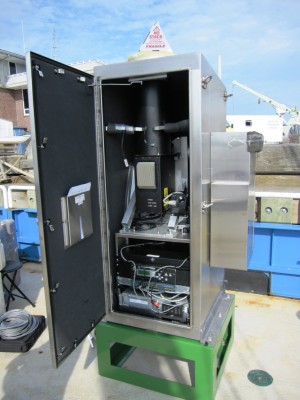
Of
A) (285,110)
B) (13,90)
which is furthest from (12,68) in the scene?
(285,110)

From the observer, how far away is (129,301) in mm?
2064

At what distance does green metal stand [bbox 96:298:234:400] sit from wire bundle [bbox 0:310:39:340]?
0.80 meters

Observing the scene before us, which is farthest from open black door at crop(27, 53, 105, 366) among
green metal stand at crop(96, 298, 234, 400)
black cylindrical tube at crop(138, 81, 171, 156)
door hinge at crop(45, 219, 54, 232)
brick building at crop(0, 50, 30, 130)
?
brick building at crop(0, 50, 30, 130)

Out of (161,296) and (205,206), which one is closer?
(205,206)

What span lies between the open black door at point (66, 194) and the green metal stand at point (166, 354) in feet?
0.72

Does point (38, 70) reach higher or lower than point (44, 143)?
higher

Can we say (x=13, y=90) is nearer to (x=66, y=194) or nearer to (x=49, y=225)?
(x=66, y=194)

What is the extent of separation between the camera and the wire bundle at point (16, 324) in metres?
2.57

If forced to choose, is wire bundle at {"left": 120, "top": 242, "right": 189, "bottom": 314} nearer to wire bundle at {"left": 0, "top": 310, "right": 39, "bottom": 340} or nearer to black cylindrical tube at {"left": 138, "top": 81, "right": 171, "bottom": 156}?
black cylindrical tube at {"left": 138, "top": 81, "right": 171, "bottom": 156}

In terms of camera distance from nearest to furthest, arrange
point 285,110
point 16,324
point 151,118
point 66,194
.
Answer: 1. point 66,194
2. point 151,118
3. point 16,324
4. point 285,110

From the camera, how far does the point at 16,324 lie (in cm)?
263

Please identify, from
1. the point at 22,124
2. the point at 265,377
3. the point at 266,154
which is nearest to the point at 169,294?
the point at 265,377

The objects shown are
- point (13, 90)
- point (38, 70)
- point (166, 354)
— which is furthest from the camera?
point (13, 90)

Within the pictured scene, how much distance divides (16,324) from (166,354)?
4.52 feet
